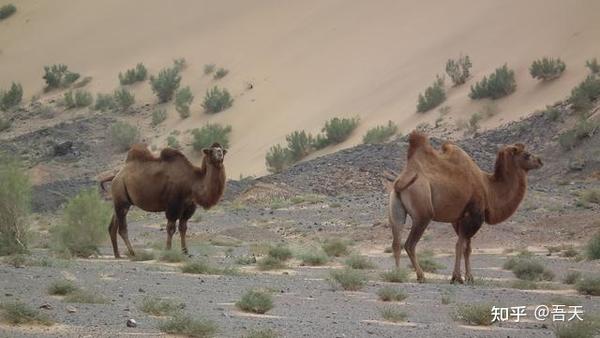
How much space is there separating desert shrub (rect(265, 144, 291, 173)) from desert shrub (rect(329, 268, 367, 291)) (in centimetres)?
3012

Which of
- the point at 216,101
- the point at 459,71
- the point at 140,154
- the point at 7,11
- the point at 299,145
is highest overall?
the point at 7,11

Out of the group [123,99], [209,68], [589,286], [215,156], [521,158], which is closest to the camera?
[589,286]

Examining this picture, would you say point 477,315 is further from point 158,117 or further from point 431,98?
point 158,117

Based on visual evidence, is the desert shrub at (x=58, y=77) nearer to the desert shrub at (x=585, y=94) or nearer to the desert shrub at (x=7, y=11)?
the desert shrub at (x=7, y=11)

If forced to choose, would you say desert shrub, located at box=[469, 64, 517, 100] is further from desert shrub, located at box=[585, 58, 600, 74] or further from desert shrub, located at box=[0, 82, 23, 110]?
desert shrub, located at box=[0, 82, 23, 110]

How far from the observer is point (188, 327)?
31.7 ft

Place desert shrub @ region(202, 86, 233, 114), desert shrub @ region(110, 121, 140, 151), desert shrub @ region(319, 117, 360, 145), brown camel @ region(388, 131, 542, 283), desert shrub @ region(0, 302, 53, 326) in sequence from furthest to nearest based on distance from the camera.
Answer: desert shrub @ region(202, 86, 233, 114) → desert shrub @ region(110, 121, 140, 151) → desert shrub @ region(319, 117, 360, 145) → brown camel @ region(388, 131, 542, 283) → desert shrub @ region(0, 302, 53, 326)

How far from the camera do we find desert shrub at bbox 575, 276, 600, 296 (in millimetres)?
14625

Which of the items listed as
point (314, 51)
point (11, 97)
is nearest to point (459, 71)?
point (314, 51)

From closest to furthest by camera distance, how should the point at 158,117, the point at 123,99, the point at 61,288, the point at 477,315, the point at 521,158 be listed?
the point at 477,315
the point at 61,288
the point at 521,158
the point at 158,117
the point at 123,99

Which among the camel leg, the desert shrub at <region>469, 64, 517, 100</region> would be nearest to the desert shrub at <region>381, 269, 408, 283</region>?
the camel leg

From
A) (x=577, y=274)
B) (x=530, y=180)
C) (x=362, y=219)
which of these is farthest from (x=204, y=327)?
(x=530, y=180)

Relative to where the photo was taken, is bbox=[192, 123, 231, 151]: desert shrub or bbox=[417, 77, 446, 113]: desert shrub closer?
bbox=[417, 77, 446, 113]: desert shrub

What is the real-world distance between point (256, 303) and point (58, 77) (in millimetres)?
58908
